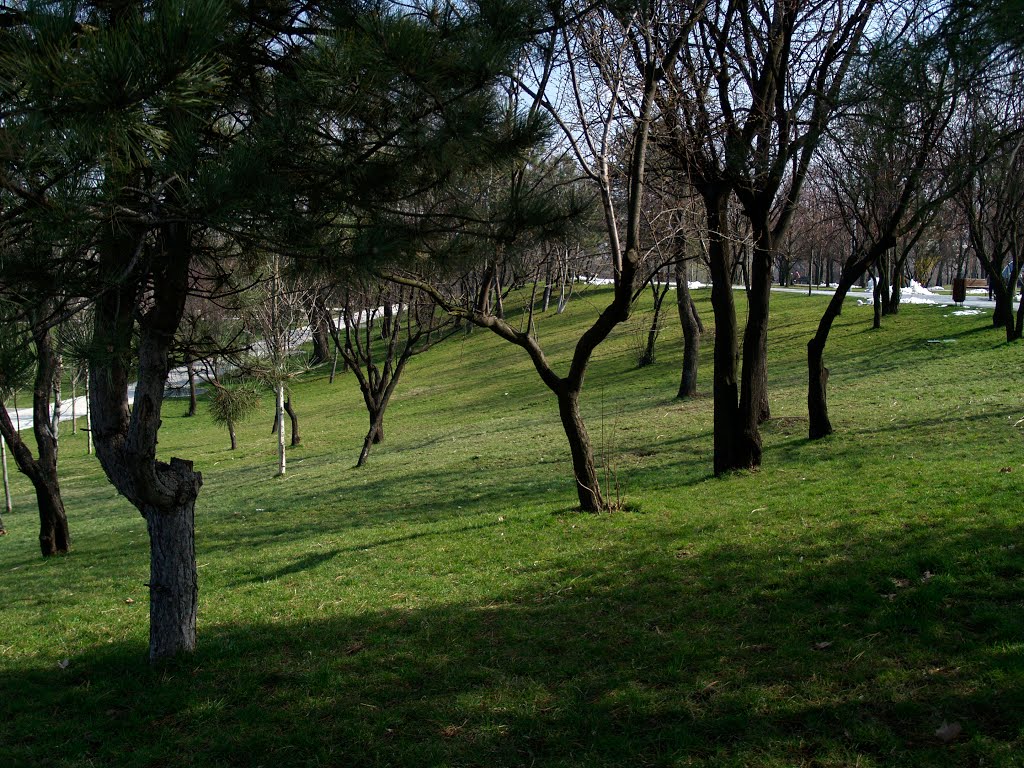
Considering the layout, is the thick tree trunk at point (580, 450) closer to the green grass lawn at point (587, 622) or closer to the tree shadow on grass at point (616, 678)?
the green grass lawn at point (587, 622)

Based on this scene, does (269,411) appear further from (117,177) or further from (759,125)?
(117,177)

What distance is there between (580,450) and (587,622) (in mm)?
3317

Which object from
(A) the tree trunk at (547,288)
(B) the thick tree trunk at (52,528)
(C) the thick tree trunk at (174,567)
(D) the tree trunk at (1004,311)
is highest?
(A) the tree trunk at (547,288)

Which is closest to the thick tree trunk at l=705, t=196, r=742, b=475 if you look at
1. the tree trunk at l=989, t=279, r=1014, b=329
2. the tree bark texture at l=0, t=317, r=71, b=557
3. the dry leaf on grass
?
the dry leaf on grass

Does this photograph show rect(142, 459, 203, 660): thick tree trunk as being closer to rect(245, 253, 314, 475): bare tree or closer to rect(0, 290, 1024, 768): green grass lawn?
rect(0, 290, 1024, 768): green grass lawn

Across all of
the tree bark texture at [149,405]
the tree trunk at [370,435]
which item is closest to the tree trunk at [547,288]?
the tree trunk at [370,435]

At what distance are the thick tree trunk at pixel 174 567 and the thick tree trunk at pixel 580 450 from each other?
419 centimetres

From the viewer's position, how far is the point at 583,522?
904 centimetres

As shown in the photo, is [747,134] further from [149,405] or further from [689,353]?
[689,353]

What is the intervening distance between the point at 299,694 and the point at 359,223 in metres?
3.11

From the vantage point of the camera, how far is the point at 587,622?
585cm

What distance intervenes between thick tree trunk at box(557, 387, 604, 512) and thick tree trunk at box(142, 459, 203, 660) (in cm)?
419

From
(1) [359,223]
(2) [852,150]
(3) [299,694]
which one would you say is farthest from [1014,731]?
(2) [852,150]

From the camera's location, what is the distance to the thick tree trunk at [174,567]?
17.6 feet
